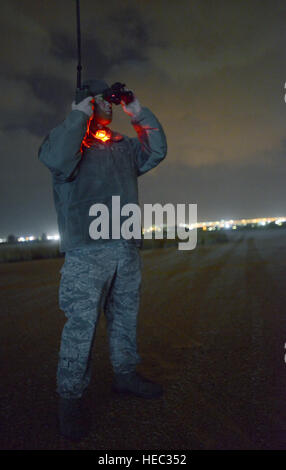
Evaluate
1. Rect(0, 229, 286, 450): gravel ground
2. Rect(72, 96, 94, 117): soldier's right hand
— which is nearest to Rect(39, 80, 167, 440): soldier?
Rect(72, 96, 94, 117): soldier's right hand

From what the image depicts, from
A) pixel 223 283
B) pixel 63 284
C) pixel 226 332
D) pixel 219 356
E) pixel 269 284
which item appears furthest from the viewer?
pixel 223 283

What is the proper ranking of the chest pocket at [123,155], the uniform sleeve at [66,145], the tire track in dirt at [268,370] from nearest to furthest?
the tire track in dirt at [268,370] → the uniform sleeve at [66,145] → the chest pocket at [123,155]

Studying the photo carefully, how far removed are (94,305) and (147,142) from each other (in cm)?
130

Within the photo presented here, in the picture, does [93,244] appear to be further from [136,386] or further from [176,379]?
[176,379]

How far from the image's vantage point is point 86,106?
206 centimetres

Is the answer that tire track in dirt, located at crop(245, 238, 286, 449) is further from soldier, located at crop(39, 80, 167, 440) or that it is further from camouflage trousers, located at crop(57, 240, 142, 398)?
camouflage trousers, located at crop(57, 240, 142, 398)

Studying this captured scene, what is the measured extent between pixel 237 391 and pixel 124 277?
1.14 meters

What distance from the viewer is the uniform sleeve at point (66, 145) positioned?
200 cm

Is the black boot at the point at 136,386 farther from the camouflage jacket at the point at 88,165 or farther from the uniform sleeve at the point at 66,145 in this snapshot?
the uniform sleeve at the point at 66,145

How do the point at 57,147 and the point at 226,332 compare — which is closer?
the point at 57,147

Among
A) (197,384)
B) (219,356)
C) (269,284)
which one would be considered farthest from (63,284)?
(269,284)

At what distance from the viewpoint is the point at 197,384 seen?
96.3 inches

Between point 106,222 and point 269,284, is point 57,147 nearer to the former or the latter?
A: point 106,222

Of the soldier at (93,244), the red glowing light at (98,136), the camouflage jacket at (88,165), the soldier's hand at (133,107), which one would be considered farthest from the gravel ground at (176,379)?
the soldier's hand at (133,107)
